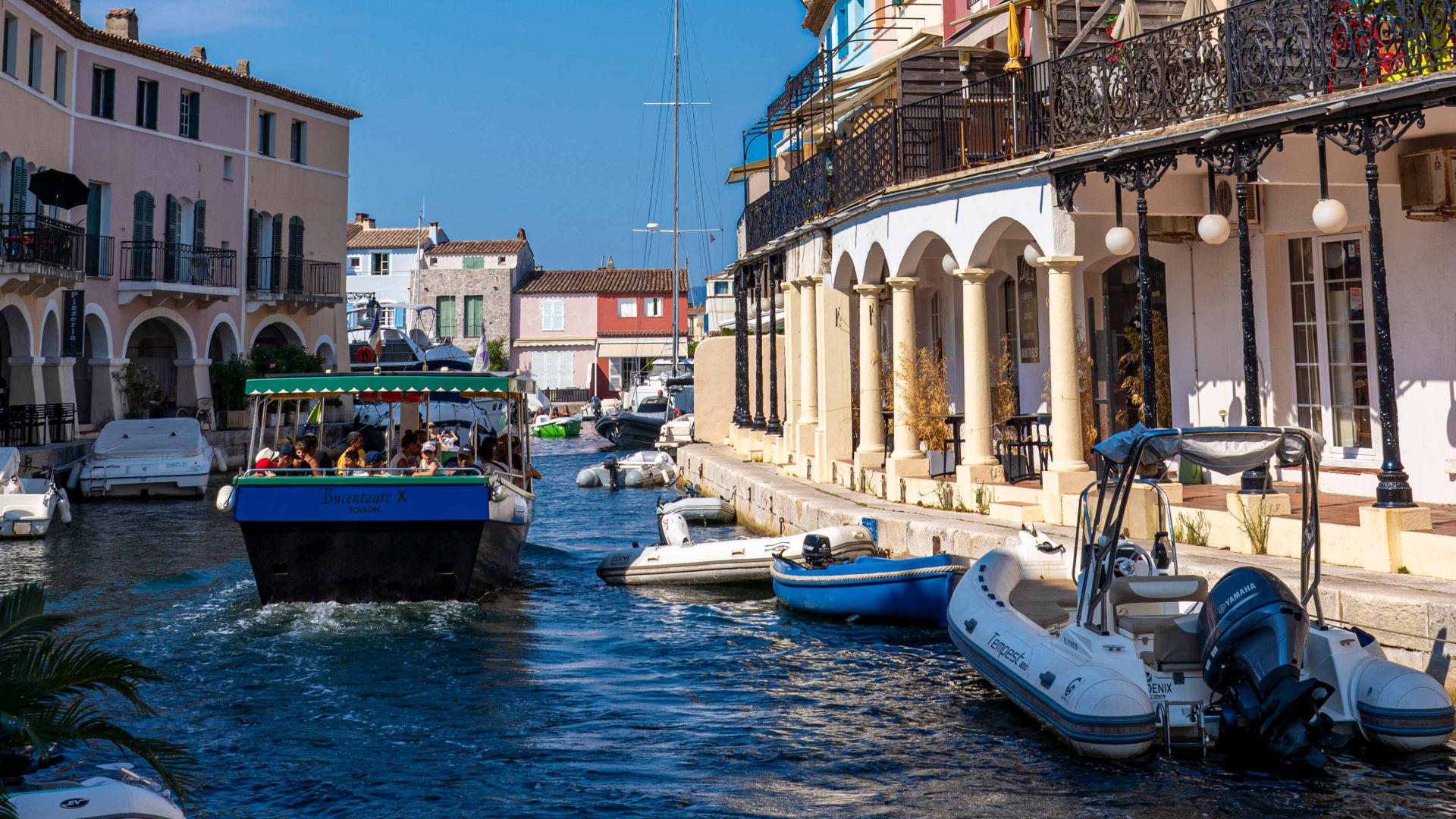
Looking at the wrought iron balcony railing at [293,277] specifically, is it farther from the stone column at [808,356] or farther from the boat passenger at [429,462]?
the boat passenger at [429,462]

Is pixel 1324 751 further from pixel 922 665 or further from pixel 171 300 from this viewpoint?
pixel 171 300

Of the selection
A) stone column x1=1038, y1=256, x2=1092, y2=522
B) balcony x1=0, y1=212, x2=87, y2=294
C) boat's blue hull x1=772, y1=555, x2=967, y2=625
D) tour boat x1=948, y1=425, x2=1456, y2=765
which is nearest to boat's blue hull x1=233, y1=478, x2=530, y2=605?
boat's blue hull x1=772, y1=555, x2=967, y2=625

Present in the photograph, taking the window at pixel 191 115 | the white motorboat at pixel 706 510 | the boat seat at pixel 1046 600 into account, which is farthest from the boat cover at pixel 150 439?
the boat seat at pixel 1046 600

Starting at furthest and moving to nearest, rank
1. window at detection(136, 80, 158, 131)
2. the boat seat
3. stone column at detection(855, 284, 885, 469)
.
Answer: window at detection(136, 80, 158, 131) → stone column at detection(855, 284, 885, 469) → the boat seat

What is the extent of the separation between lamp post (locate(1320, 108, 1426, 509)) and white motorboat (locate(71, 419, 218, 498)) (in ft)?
84.1

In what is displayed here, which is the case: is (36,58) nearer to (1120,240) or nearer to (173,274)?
(173,274)

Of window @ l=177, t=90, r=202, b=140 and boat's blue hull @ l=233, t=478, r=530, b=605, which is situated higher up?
window @ l=177, t=90, r=202, b=140

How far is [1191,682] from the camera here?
860 centimetres

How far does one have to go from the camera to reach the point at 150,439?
1146 inches

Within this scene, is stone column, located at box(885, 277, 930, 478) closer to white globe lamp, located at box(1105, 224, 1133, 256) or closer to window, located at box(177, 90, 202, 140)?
white globe lamp, located at box(1105, 224, 1133, 256)

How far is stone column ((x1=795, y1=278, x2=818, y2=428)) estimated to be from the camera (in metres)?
23.2

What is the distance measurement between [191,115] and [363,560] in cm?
2867

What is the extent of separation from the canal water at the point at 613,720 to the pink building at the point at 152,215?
16.3 metres

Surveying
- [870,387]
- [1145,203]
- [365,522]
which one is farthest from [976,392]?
[365,522]
